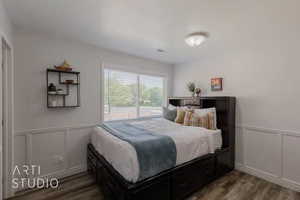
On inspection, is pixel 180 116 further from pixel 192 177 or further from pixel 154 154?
pixel 154 154

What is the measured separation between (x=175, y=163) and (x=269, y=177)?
187 centimetres

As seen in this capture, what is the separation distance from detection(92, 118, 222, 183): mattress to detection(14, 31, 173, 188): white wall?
46 centimetres

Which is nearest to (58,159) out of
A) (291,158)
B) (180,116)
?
(180,116)

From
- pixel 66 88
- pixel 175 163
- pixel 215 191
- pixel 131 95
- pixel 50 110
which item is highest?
pixel 66 88

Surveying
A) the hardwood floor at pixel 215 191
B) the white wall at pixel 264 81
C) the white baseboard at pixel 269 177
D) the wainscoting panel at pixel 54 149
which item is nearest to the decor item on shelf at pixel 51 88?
the wainscoting panel at pixel 54 149

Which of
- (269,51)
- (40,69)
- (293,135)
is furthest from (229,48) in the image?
(40,69)

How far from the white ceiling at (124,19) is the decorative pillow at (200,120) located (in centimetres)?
141

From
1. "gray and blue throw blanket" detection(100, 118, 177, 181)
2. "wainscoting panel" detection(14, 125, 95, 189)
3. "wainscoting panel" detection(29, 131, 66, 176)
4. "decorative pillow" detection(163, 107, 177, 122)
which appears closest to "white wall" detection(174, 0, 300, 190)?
"decorative pillow" detection(163, 107, 177, 122)

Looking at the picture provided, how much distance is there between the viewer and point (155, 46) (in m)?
2.91

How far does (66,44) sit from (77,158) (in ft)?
6.98

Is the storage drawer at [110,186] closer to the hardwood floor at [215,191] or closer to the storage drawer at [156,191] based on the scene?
the storage drawer at [156,191]

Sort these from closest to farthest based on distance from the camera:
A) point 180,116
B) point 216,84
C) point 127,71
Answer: point 180,116, point 216,84, point 127,71

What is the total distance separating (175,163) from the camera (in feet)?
6.23

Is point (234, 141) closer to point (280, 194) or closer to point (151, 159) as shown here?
point (280, 194)
